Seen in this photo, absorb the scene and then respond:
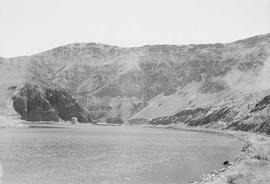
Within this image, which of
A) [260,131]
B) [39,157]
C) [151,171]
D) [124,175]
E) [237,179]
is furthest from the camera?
[260,131]

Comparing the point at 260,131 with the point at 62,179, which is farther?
the point at 260,131

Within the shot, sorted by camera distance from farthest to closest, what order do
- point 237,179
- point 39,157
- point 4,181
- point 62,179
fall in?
point 39,157
point 62,179
point 4,181
point 237,179

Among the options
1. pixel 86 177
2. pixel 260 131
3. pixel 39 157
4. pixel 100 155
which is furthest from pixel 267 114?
pixel 86 177

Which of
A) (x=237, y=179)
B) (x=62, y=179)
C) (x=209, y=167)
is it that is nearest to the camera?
(x=237, y=179)

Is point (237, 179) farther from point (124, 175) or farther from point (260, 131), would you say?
point (260, 131)

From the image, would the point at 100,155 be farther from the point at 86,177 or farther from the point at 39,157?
the point at 86,177

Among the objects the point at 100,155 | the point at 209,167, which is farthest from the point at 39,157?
the point at 209,167

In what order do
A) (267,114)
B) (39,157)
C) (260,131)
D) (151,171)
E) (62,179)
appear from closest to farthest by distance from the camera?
(62,179)
(151,171)
(39,157)
(260,131)
(267,114)

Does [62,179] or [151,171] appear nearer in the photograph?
[62,179]

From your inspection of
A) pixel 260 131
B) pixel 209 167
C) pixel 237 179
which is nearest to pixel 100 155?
pixel 209 167
